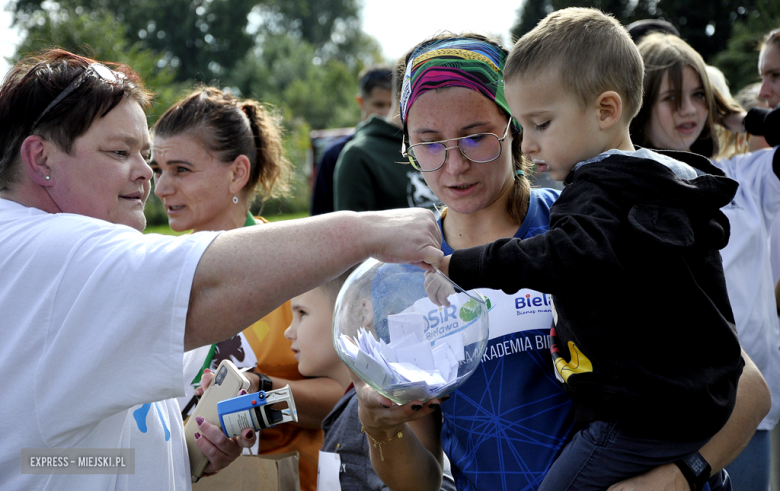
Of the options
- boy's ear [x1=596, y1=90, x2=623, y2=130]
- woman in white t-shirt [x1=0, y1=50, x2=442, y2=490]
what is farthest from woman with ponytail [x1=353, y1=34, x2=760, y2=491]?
woman in white t-shirt [x1=0, y1=50, x2=442, y2=490]

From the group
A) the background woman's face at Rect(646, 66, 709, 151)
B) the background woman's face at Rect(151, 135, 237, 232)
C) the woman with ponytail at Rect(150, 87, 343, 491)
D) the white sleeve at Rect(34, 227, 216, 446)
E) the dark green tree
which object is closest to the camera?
the white sleeve at Rect(34, 227, 216, 446)

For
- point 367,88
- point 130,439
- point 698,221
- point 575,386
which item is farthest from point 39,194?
point 367,88

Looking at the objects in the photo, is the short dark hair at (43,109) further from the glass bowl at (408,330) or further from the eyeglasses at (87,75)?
the glass bowl at (408,330)

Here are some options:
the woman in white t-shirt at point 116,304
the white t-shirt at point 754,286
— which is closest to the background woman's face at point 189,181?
the woman in white t-shirt at point 116,304

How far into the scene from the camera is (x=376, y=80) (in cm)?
631

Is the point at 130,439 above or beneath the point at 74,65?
beneath

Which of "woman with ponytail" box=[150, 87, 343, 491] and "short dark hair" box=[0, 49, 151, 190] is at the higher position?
"short dark hair" box=[0, 49, 151, 190]

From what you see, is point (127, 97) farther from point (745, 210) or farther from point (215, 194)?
point (745, 210)

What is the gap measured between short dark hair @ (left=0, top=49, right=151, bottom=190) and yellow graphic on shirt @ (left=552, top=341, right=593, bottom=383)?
55.7 inches

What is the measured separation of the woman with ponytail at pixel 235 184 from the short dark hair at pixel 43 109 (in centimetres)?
126

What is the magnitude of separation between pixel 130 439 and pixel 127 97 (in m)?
0.95

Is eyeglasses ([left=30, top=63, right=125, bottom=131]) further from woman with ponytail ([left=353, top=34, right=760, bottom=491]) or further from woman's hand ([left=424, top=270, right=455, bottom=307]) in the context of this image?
woman's hand ([left=424, top=270, right=455, bottom=307])

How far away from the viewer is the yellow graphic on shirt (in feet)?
5.13

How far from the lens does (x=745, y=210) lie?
2.85m
